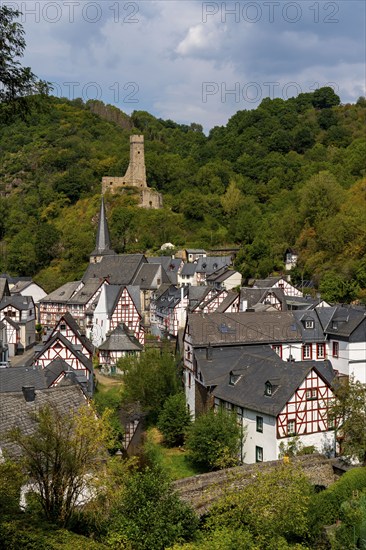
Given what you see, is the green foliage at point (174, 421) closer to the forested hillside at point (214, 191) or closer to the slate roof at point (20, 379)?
the slate roof at point (20, 379)

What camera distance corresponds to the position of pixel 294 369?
26.7 m

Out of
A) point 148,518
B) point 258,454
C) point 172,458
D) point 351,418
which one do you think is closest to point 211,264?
point 172,458

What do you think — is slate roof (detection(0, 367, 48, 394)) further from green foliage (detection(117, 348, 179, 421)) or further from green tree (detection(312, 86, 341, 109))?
green tree (detection(312, 86, 341, 109))

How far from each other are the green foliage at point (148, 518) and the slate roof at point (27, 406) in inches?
162

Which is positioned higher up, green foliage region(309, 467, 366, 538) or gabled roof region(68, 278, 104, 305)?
gabled roof region(68, 278, 104, 305)

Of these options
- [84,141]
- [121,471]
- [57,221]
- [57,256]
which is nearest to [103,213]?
[57,256]

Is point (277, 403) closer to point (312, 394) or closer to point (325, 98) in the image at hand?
point (312, 394)

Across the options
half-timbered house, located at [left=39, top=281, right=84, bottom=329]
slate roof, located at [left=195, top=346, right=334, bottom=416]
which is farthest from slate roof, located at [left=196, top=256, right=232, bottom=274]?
slate roof, located at [left=195, top=346, right=334, bottom=416]

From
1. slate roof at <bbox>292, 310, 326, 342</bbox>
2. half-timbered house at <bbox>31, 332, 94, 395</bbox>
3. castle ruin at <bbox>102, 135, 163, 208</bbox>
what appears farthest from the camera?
castle ruin at <bbox>102, 135, 163, 208</bbox>

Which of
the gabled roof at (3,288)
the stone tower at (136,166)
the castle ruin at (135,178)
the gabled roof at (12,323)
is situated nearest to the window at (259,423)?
the gabled roof at (12,323)

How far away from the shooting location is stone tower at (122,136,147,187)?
93.5m

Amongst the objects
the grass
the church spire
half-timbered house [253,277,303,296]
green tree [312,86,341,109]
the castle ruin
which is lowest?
the grass

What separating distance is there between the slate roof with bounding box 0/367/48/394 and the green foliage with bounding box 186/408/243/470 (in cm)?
772

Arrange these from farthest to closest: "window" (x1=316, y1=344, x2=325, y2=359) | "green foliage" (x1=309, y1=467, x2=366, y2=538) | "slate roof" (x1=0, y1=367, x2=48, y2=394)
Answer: "window" (x1=316, y1=344, x2=325, y2=359) → "slate roof" (x1=0, y1=367, x2=48, y2=394) → "green foliage" (x1=309, y1=467, x2=366, y2=538)
